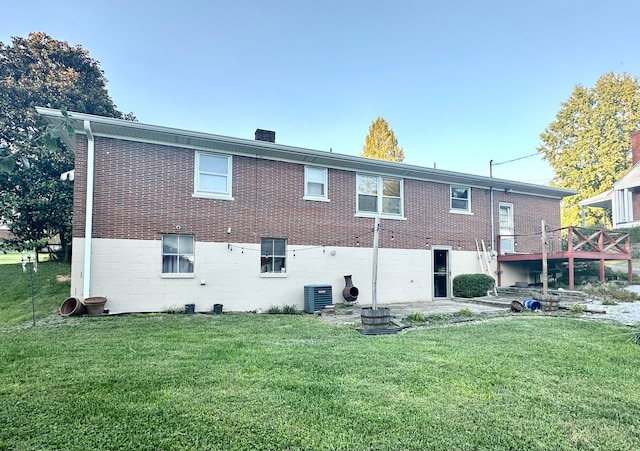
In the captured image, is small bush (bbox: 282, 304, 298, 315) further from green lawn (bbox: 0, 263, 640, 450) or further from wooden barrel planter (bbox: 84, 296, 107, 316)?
wooden barrel planter (bbox: 84, 296, 107, 316)

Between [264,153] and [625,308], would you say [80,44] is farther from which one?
[625,308]

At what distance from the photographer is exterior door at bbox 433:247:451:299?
567 inches

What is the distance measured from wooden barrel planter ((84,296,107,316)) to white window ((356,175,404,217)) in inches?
316

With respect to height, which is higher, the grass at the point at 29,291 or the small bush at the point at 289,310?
the grass at the point at 29,291

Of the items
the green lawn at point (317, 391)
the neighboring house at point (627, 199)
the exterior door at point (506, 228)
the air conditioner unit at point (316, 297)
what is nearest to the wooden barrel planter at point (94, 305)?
the green lawn at point (317, 391)

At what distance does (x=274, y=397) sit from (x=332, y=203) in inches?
359

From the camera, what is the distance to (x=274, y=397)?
3.76m

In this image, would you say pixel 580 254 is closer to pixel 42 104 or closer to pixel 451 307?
pixel 451 307

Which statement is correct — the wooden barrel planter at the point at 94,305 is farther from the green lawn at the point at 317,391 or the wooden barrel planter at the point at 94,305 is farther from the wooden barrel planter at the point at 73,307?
the green lawn at the point at 317,391

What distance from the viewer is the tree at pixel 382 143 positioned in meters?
30.7

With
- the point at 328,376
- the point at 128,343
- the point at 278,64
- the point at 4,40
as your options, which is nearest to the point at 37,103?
the point at 4,40

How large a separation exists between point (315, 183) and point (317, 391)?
29.3ft

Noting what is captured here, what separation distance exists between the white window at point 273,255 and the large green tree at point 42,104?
7.25 m

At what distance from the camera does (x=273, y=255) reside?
455 inches
